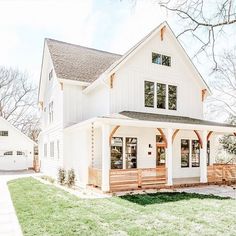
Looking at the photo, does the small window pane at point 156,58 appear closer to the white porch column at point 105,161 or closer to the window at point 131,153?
the window at point 131,153

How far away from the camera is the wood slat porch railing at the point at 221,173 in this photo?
49.4 ft

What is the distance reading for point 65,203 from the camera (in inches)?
369

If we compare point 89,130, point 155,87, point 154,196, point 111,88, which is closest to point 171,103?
Result: point 155,87

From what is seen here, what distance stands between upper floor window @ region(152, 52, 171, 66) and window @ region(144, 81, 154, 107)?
1.40m

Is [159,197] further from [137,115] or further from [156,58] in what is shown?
[156,58]

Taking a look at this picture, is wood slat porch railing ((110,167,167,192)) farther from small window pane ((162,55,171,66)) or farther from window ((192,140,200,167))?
small window pane ((162,55,171,66))

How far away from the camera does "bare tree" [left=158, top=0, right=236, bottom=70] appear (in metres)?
6.64

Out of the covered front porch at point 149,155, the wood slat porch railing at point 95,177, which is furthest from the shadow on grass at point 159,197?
the wood slat porch railing at point 95,177

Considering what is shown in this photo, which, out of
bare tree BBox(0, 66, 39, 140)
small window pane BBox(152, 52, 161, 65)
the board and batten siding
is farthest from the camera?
bare tree BBox(0, 66, 39, 140)

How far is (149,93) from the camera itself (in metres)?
16.2

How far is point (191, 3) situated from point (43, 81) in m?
18.5

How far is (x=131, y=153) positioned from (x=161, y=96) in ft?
12.6

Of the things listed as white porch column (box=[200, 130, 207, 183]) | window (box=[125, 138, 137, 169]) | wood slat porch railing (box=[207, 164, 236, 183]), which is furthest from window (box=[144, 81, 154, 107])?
wood slat porch railing (box=[207, 164, 236, 183])

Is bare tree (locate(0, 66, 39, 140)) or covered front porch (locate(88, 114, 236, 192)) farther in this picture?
bare tree (locate(0, 66, 39, 140))
